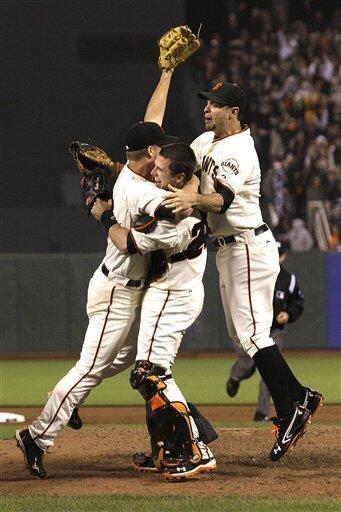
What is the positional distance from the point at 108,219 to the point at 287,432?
156 cm

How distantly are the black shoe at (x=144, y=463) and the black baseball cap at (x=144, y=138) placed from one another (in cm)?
184

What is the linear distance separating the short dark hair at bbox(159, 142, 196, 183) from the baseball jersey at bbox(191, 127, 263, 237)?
0.22 metres

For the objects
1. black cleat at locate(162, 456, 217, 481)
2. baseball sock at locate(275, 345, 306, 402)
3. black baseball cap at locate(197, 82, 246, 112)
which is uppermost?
black baseball cap at locate(197, 82, 246, 112)

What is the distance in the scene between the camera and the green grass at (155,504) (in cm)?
521

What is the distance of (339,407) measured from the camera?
418 inches

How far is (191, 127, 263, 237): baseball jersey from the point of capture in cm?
584

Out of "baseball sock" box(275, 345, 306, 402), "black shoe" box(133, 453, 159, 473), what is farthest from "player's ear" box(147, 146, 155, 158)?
"black shoe" box(133, 453, 159, 473)

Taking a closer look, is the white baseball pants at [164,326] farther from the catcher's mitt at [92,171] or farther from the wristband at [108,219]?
the catcher's mitt at [92,171]

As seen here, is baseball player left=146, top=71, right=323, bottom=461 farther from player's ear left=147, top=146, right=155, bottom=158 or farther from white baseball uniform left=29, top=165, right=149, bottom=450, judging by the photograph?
white baseball uniform left=29, top=165, right=149, bottom=450

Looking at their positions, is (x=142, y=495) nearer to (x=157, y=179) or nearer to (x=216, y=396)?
(x=157, y=179)

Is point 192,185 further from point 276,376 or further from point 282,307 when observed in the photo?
point 282,307

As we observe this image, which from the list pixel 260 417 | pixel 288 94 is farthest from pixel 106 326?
pixel 288 94

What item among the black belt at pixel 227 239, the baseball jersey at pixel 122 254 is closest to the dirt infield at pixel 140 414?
the black belt at pixel 227 239

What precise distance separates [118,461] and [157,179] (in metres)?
1.90
